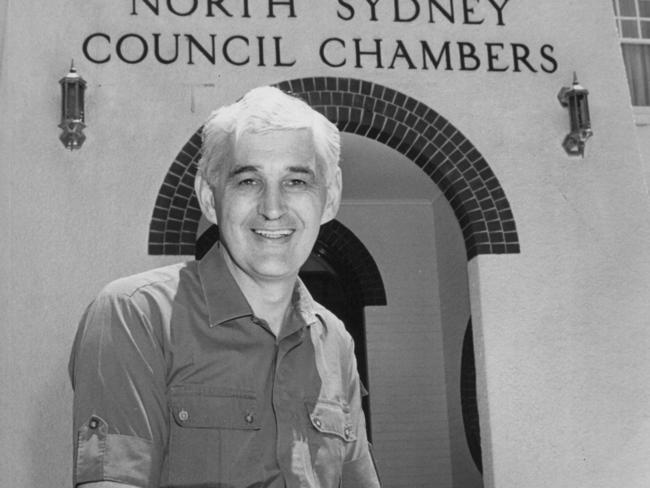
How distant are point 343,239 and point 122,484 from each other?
8.97 m

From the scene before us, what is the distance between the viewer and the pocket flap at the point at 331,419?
1.80 meters

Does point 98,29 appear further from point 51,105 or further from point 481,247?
point 481,247

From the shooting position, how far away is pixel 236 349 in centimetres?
176

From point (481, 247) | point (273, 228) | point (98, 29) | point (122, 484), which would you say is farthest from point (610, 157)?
point (122, 484)

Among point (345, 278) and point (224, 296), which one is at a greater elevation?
point (345, 278)

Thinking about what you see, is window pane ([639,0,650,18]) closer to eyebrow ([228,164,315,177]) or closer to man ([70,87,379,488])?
man ([70,87,379,488])

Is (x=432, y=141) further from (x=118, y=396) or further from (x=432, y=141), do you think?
(x=118, y=396)

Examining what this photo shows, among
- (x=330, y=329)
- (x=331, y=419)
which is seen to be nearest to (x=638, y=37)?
(x=330, y=329)

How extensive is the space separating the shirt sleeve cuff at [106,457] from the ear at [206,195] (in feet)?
1.85

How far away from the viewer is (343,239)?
10.5 meters

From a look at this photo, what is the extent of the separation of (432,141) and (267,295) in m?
4.92

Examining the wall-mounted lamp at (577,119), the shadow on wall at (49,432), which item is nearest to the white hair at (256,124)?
the shadow on wall at (49,432)

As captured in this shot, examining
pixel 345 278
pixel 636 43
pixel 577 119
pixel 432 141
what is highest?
pixel 636 43

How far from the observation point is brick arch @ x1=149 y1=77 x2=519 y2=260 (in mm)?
6578
